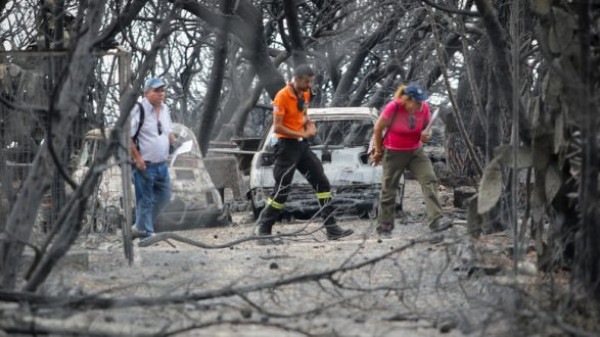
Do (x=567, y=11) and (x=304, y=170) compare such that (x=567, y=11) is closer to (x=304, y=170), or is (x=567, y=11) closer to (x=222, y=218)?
(x=304, y=170)

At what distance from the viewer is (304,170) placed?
13.1 metres

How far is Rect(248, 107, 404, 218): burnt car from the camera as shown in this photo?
15781 mm

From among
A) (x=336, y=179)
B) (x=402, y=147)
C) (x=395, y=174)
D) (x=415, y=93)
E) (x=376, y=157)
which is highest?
(x=415, y=93)

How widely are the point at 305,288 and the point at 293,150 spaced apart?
461cm

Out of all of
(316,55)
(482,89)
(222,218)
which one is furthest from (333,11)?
(222,218)

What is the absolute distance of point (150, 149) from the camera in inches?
484

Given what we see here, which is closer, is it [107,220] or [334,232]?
[107,220]

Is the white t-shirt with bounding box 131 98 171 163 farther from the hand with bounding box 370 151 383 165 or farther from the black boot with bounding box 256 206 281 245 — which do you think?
the hand with bounding box 370 151 383 165

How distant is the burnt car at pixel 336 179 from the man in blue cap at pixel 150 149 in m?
3.35

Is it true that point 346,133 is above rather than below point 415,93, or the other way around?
below

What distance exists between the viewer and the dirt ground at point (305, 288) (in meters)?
6.71

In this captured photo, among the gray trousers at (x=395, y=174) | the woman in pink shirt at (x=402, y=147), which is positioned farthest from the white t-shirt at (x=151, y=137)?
the gray trousers at (x=395, y=174)

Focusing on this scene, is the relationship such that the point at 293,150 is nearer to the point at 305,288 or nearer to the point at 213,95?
the point at 305,288

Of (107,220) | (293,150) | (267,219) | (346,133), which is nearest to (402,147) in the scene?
(293,150)
